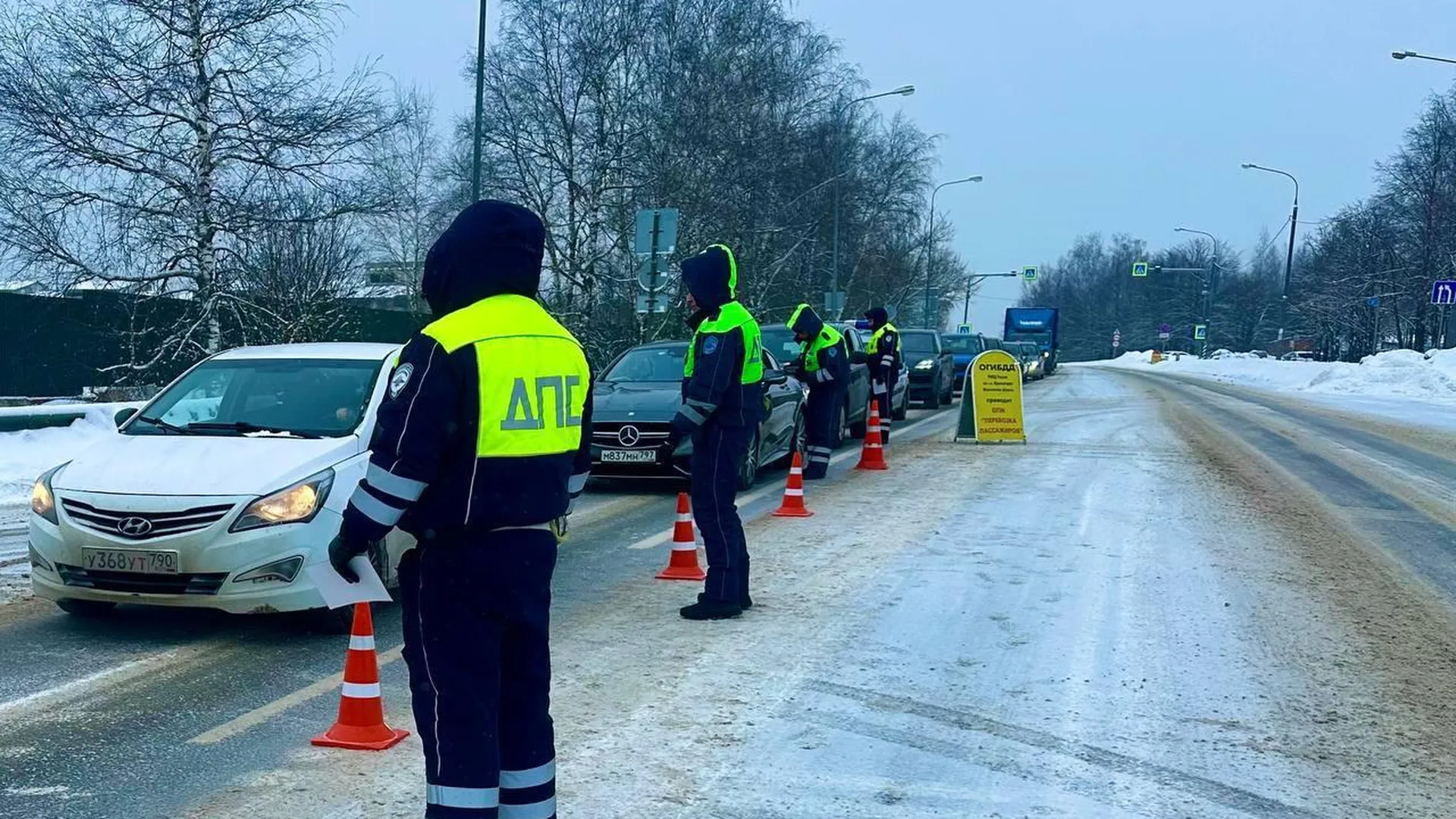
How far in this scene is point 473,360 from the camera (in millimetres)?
3125

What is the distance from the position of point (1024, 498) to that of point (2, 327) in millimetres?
21389

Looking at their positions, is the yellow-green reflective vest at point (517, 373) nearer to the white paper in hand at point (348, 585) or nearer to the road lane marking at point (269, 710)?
the white paper in hand at point (348, 585)

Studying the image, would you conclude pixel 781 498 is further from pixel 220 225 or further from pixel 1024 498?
pixel 220 225

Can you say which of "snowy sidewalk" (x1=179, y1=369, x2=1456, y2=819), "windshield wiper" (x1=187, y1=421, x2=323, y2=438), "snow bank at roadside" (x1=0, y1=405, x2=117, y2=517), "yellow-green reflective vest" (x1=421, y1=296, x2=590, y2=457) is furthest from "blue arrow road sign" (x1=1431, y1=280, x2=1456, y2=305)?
"yellow-green reflective vest" (x1=421, y1=296, x2=590, y2=457)

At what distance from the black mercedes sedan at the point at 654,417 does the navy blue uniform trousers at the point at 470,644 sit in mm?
8276

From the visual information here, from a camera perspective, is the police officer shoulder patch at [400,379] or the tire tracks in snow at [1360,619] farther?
the tire tracks in snow at [1360,619]

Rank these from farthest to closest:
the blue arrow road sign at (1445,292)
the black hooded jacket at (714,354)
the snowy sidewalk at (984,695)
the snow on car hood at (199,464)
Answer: the blue arrow road sign at (1445,292), the black hooded jacket at (714,354), the snow on car hood at (199,464), the snowy sidewalk at (984,695)

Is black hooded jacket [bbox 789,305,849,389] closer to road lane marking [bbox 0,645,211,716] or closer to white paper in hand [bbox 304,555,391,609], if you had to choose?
road lane marking [bbox 0,645,211,716]

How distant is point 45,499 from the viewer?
6535 mm

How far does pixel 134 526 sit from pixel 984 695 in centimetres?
401

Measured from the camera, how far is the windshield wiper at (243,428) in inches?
279

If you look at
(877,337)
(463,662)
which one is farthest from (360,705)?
(877,337)

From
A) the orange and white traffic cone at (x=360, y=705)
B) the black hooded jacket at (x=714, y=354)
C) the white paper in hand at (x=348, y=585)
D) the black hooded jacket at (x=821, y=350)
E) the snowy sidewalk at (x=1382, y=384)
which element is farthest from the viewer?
the snowy sidewalk at (x=1382, y=384)

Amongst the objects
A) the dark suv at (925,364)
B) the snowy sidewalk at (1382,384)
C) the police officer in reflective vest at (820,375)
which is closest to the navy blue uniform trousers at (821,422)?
the police officer in reflective vest at (820,375)
